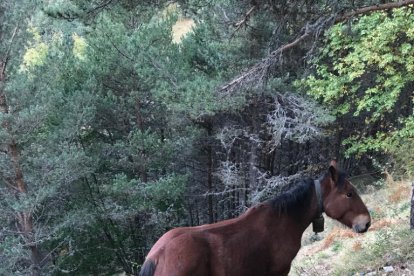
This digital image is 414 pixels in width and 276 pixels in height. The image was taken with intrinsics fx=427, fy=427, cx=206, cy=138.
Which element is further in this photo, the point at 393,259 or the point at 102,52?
the point at 102,52

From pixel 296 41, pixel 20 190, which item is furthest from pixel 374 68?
pixel 20 190

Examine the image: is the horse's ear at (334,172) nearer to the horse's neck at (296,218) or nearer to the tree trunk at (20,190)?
the horse's neck at (296,218)

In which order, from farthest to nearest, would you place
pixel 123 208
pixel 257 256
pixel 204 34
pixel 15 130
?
pixel 204 34 < pixel 123 208 < pixel 15 130 < pixel 257 256

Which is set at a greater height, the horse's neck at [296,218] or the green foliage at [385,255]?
the horse's neck at [296,218]

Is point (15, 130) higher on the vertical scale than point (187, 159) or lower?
higher

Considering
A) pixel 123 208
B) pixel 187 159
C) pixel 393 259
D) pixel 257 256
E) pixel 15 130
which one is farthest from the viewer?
pixel 187 159

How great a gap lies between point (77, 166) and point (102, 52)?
13.3ft

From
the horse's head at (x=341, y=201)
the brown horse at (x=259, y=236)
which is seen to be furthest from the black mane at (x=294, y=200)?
the horse's head at (x=341, y=201)

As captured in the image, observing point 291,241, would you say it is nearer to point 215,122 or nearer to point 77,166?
point 77,166

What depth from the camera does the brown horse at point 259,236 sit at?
157 inches

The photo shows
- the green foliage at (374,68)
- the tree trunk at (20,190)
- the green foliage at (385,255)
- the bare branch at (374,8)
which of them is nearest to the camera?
the green foliage at (385,255)

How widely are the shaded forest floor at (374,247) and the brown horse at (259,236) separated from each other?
0.65 m

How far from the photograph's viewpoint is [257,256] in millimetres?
4375

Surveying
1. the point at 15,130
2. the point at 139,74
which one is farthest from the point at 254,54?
the point at 15,130
